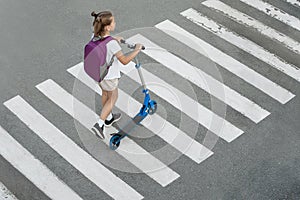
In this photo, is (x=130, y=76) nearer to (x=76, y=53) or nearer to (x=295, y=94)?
(x=76, y=53)

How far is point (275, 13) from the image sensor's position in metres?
12.8

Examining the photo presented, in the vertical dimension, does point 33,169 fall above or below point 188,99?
below

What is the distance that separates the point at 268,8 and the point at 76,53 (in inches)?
174

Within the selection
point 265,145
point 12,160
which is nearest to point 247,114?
point 265,145

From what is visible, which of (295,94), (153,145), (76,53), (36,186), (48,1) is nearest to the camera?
(36,186)

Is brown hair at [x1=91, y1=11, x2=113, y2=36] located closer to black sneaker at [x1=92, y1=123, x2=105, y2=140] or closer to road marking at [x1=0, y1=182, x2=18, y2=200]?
black sneaker at [x1=92, y1=123, x2=105, y2=140]

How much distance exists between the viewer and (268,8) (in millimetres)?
12961

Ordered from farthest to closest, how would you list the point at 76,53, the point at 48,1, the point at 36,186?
the point at 48,1
the point at 76,53
the point at 36,186

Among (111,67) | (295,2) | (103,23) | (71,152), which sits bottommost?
(71,152)

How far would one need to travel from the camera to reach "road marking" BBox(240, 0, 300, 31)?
41.5ft

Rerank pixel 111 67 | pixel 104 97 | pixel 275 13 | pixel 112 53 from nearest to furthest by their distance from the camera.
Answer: pixel 112 53, pixel 111 67, pixel 104 97, pixel 275 13

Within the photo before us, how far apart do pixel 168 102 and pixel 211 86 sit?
93 cm

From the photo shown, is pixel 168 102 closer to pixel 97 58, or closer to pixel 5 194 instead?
pixel 97 58

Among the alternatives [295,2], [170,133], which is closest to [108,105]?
[170,133]
